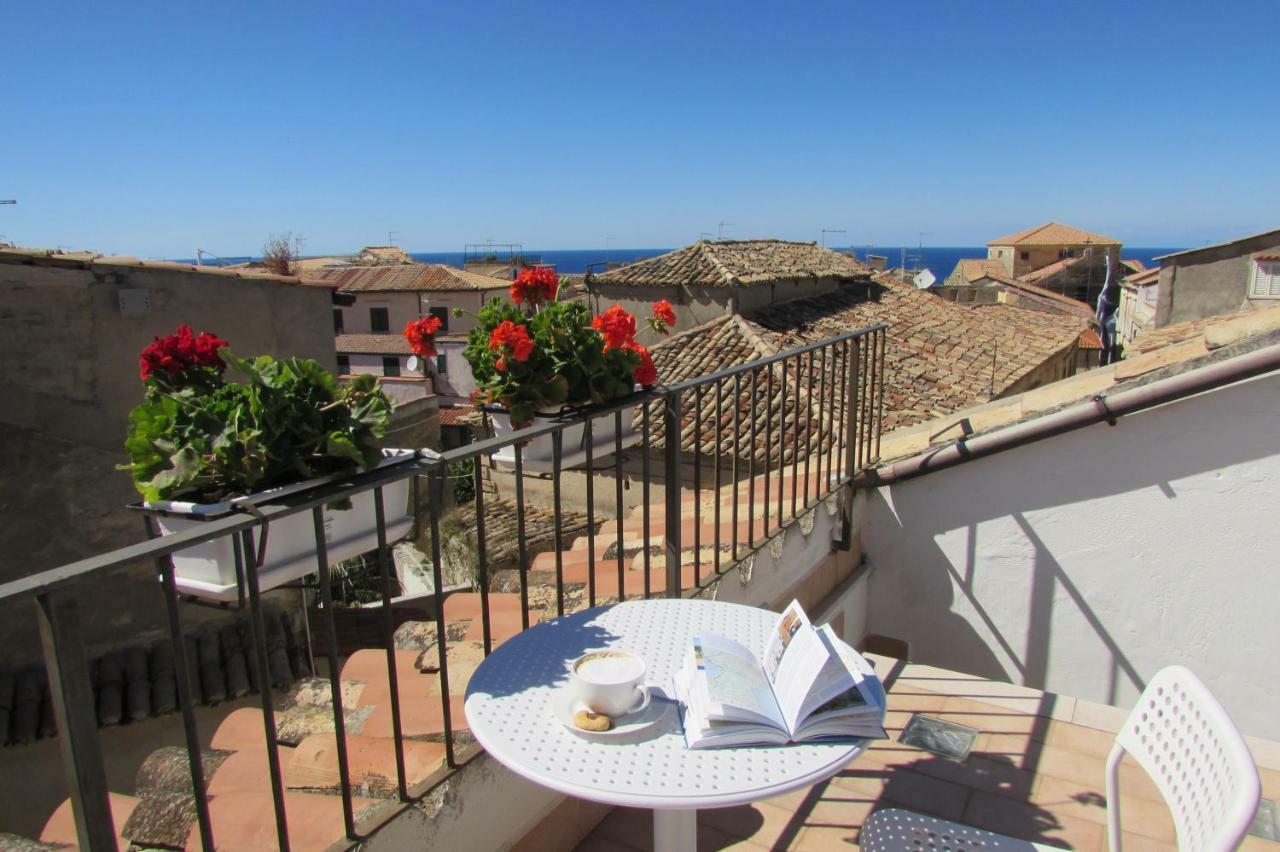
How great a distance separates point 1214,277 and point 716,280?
12429 mm

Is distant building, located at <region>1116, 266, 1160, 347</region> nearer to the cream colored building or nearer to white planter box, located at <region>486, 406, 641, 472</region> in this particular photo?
the cream colored building

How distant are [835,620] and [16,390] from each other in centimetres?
752

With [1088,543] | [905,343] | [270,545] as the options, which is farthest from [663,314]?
[905,343]

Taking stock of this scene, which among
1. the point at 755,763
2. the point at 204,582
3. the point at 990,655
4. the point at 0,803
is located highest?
the point at 204,582

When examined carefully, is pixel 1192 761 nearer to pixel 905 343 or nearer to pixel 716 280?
pixel 716 280

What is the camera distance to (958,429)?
14.0 ft

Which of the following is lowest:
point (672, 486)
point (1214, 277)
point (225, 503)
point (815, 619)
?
point (815, 619)

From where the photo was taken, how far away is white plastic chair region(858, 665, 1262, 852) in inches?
50.3

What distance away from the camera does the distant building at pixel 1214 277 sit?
58.1ft

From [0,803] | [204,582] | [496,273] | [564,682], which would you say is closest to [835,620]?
[564,682]

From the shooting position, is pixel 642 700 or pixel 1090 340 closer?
pixel 642 700

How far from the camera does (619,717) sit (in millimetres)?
1598

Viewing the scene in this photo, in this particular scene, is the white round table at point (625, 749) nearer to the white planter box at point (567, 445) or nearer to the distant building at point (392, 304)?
the white planter box at point (567, 445)

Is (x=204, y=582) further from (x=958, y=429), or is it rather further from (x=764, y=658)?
(x=958, y=429)
